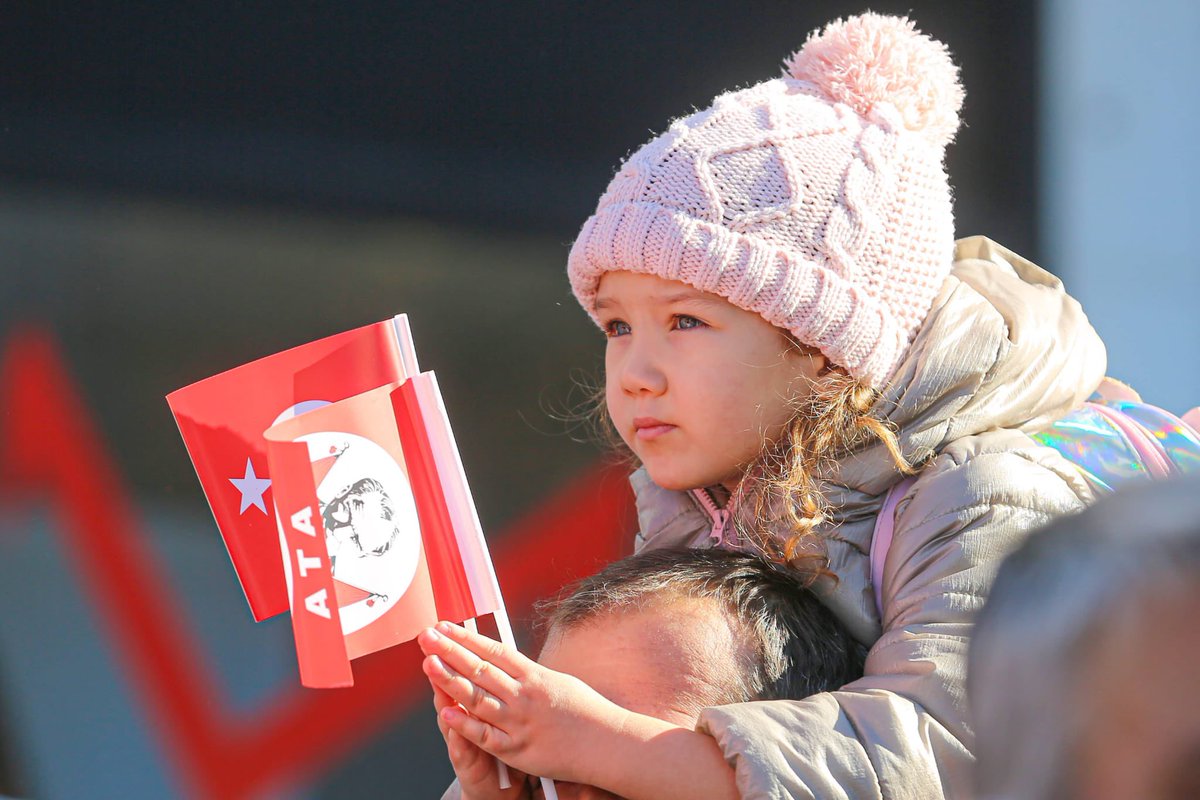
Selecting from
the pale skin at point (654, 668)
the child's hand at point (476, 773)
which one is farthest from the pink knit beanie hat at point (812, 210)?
the child's hand at point (476, 773)

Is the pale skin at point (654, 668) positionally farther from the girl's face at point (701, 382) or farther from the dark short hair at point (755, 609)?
the girl's face at point (701, 382)

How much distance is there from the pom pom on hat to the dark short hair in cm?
80

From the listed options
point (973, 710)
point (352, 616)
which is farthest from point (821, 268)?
point (973, 710)

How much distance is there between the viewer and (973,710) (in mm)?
866

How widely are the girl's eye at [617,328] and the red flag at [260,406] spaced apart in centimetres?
41

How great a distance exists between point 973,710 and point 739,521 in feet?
3.72

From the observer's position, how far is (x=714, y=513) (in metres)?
2.12

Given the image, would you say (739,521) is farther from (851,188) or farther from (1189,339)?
(1189,339)

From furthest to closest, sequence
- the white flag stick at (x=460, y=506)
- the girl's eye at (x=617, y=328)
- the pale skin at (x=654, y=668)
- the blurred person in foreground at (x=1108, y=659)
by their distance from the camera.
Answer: the girl's eye at (x=617, y=328) < the white flag stick at (x=460, y=506) < the pale skin at (x=654, y=668) < the blurred person in foreground at (x=1108, y=659)

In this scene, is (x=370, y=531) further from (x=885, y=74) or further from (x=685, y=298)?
(x=885, y=74)

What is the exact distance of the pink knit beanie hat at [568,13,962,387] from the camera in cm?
199

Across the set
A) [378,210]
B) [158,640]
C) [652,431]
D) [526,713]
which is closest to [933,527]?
[652,431]

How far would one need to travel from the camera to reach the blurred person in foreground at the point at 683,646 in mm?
1667

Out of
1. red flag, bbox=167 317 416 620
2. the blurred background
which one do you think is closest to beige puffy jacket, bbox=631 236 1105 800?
red flag, bbox=167 317 416 620
